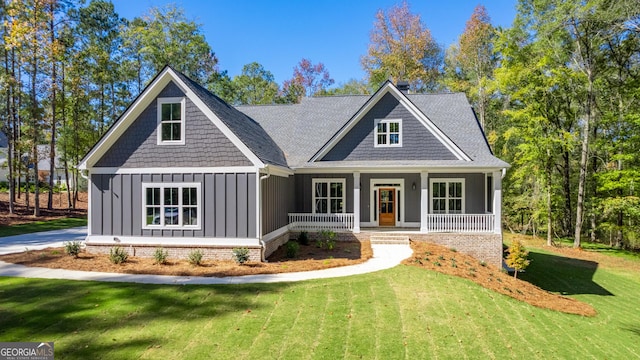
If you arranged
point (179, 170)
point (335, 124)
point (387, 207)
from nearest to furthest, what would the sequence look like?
1. point (179, 170)
2. point (387, 207)
3. point (335, 124)

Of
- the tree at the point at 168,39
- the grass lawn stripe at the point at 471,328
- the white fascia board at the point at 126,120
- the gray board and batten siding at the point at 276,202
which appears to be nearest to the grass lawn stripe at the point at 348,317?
the grass lawn stripe at the point at 471,328

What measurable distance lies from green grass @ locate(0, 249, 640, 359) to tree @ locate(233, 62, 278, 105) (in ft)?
118

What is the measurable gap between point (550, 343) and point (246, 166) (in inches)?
356

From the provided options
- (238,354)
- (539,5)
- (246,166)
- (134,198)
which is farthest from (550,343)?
(539,5)

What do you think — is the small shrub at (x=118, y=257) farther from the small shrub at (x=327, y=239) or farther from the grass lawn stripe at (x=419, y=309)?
the grass lawn stripe at (x=419, y=309)

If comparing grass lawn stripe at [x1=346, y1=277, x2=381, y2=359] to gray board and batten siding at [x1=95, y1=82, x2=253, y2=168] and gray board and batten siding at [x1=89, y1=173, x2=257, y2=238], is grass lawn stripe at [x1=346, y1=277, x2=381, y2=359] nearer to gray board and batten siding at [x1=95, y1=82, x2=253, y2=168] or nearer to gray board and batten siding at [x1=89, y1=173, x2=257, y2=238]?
gray board and batten siding at [x1=89, y1=173, x2=257, y2=238]

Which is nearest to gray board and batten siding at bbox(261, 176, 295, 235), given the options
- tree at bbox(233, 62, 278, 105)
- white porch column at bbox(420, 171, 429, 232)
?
white porch column at bbox(420, 171, 429, 232)

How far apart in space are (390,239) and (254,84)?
1395 inches

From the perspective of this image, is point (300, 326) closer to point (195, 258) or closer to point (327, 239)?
point (195, 258)

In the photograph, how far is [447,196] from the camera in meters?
15.8

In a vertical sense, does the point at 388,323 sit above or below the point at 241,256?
below

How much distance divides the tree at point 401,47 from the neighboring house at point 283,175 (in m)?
14.6

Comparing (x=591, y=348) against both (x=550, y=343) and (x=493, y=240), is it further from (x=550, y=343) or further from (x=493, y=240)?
(x=493, y=240)

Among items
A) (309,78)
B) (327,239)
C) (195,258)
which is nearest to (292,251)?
(327,239)
